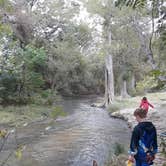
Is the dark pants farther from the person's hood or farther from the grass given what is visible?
the grass

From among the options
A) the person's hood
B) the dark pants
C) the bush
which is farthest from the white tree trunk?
the person's hood

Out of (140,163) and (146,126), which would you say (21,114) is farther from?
(146,126)

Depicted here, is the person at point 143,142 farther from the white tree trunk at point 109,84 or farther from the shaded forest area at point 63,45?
the white tree trunk at point 109,84

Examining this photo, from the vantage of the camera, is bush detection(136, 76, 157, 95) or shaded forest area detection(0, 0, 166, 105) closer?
bush detection(136, 76, 157, 95)

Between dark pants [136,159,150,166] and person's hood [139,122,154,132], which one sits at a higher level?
person's hood [139,122,154,132]

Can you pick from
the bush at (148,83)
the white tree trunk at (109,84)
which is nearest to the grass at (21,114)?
the bush at (148,83)

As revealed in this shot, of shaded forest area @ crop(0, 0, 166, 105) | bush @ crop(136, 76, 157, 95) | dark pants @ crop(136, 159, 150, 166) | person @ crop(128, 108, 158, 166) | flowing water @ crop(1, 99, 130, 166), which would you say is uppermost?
shaded forest area @ crop(0, 0, 166, 105)

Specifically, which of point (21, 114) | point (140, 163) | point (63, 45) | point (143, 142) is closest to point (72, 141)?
point (21, 114)

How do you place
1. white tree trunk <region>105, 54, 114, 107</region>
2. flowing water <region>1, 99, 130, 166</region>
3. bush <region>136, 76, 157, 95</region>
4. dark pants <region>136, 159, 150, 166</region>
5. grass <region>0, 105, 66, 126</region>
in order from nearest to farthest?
dark pants <region>136, 159, 150, 166</region> → bush <region>136, 76, 157, 95</region> → flowing water <region>1, 99, 130, 166</region> → grass <region>0, 105, 66, 126</region> → white tree trunk <region>105, 54, 114, 107</region>

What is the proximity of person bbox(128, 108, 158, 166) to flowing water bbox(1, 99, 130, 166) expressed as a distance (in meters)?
2.58

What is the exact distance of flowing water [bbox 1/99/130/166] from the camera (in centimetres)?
1011

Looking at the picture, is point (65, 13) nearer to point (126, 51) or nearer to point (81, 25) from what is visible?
point (81, 25)

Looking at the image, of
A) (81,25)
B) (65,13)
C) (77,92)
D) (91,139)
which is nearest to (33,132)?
(91,139)

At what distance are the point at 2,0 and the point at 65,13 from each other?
2702 cm
